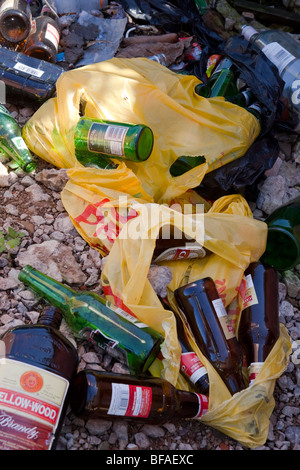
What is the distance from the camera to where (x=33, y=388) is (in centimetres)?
129

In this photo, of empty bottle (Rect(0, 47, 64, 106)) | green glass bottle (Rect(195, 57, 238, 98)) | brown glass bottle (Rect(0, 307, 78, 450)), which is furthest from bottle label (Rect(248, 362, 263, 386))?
empty bottle (Rect(0, 47, 64, 106))

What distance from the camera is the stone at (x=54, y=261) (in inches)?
71.7

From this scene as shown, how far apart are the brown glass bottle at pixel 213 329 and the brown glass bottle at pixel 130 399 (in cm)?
14

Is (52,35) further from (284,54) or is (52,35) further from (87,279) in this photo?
(87,279)

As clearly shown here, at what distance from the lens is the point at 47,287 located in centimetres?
167

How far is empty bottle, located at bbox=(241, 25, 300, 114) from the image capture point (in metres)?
2.48

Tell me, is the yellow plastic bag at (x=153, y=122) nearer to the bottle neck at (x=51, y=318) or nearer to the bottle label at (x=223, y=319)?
the bottle label at (x=223, y=319)

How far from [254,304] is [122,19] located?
191 centimetres

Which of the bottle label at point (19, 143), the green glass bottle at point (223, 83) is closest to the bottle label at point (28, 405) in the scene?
the bottle label at point (19, 143)

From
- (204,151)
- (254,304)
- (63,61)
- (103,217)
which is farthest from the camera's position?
(63,61)

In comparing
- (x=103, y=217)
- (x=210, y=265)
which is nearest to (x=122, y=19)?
(x=103, y=217)

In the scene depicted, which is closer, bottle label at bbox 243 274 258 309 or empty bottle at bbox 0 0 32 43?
bottle label at bbox 243 274 258 309

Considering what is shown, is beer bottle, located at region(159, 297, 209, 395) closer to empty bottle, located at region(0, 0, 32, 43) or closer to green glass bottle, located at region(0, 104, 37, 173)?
green glass bottle, located at region(0, 104, 37, 173)
